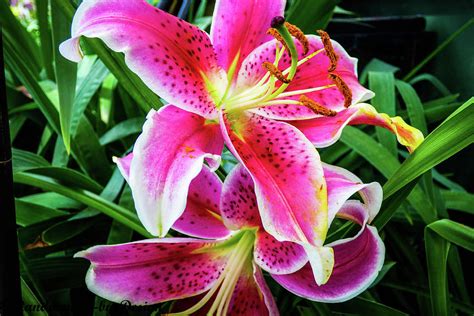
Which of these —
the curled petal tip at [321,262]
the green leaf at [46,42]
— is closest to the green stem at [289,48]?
the curled petal tip at [321,262]

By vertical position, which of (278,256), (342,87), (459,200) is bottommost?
(459,200)

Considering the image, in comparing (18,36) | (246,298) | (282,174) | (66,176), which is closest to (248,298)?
(246,298)

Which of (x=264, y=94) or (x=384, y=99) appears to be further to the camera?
(x=384, y=99)

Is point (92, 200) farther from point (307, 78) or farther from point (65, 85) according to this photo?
point (307, 78)

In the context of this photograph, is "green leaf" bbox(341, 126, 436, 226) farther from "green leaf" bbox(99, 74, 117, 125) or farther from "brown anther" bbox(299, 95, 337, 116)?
"green leaf" bbox(99, 74, 117, 125)

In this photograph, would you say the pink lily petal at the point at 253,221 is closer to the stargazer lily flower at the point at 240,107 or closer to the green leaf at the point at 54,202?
the stargazer lily flower at the point at 240,107

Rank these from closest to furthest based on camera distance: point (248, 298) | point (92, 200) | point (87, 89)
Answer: point (248, 298) → point (92, 200) → point (87, 89)

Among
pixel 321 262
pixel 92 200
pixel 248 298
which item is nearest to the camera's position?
pixel 321 262
